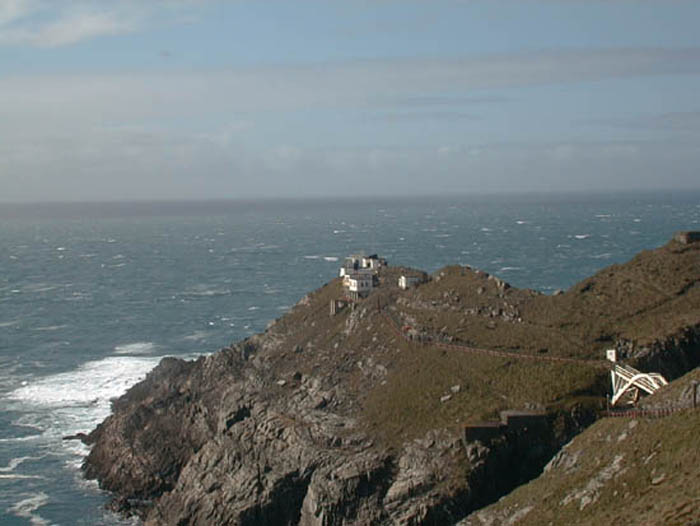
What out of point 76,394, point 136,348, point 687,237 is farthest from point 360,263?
point 687,237

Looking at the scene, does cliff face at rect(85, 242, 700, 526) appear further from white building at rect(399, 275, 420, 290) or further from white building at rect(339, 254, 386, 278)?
white building at rect(339, 254, 386, 278)

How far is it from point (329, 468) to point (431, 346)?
17.5 m

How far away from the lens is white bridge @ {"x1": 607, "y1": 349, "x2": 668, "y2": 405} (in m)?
63.0

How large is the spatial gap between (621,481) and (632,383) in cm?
1568

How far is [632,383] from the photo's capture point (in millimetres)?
63219

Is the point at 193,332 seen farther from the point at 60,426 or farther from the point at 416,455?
the point at 416,455

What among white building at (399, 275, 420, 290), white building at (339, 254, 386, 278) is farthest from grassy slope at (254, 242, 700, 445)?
white building at (339, 254, 386, 278)

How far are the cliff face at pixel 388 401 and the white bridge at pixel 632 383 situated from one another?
1.38m

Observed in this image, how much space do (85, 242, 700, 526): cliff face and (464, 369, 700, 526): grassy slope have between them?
16.6 ft

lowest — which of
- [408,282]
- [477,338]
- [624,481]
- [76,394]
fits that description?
[76,394]

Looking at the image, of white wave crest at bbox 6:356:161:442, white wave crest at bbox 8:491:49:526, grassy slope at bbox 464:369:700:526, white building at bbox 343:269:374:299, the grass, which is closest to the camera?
the grass

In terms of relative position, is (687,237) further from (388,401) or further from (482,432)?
(482,432)

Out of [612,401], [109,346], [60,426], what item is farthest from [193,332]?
[612,401]

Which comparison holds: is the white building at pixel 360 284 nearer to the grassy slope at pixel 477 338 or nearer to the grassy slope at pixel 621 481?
the grassy slope at pixel 477 338
